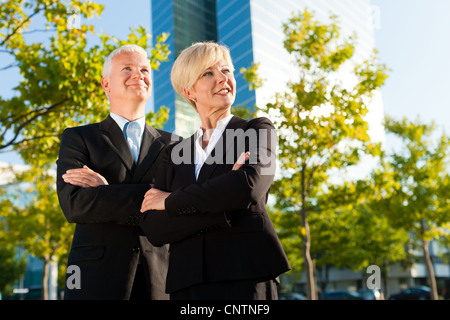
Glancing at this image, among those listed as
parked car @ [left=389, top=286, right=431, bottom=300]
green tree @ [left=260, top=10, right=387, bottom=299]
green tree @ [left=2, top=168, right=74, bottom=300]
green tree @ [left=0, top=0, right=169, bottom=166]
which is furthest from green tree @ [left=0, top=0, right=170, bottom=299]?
parked car @ [left=389, top=286, right=431, bottom=300]

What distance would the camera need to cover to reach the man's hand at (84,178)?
2705 millimetres

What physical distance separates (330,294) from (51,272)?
77.8ft

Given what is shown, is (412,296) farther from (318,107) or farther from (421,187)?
(318,107)

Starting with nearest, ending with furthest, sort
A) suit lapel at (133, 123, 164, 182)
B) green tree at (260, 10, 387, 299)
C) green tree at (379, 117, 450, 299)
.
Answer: suit lapel at (133, 123, 164, 182), green tree at (260, 10, 387, 299), green tree at (379, 117, 450, 299)

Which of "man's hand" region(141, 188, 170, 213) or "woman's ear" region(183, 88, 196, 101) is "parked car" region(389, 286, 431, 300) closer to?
"woman's ear" region(183, 88, 196, 101)

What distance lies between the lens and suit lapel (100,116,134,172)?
9.64 ft

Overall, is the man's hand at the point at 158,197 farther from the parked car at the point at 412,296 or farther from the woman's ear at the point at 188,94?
the parked car at the point at 412,296

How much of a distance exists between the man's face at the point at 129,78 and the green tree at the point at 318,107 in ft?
33.4

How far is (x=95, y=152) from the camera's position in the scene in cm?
295
